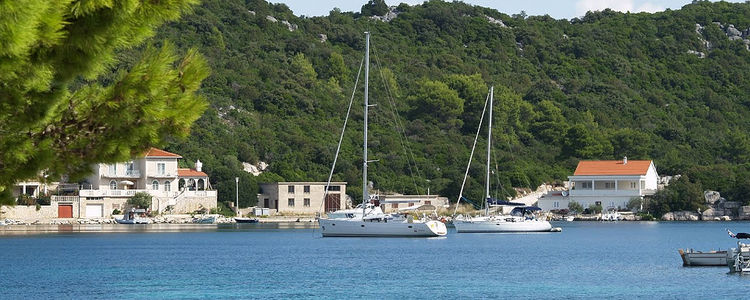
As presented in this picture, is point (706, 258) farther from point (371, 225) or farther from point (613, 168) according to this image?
point (613, 168)

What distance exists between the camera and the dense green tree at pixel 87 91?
7.73 metres

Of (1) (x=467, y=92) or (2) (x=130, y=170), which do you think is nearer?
(2) (x=130, y=170)

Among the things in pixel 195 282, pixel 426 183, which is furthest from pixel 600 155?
pixel 195 282

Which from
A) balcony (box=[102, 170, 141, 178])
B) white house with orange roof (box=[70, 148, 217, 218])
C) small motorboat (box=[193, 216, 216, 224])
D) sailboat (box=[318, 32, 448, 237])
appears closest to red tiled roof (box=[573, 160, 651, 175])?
small motorboat (box=[193, 216, 216, 224])

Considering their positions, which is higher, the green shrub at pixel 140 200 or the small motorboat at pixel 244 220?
the green shrub at pixel 140 200

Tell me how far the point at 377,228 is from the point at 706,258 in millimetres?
19906

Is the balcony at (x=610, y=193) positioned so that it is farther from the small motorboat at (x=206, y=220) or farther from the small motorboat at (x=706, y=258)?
the small motorboat at (x=706, y=258)

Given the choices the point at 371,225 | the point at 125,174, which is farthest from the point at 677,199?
the point at 125,174

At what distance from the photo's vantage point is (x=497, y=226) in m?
62.3

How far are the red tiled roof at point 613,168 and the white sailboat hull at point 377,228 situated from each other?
31183 mm

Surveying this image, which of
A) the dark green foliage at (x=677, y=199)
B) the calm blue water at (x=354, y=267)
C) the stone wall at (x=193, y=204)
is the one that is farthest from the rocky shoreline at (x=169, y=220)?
the dark green foliage at (x=677, y=199)

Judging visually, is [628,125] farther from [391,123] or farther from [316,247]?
[316,247]

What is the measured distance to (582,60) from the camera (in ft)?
434

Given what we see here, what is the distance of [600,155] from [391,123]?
17.7 metres
